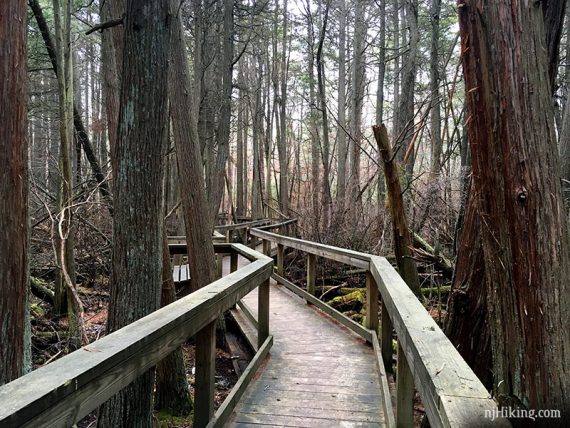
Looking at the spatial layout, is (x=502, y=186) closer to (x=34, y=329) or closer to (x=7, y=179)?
(x=7, y=179)

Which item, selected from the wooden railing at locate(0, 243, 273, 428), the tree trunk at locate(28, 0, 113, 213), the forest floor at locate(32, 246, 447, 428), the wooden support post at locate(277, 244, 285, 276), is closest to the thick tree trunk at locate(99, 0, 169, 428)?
the wooden railing at locate(0, 243, 273, 428)

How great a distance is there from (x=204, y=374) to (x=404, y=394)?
1.22 m

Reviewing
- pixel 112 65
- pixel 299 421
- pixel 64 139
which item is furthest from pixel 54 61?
pixel 299 421

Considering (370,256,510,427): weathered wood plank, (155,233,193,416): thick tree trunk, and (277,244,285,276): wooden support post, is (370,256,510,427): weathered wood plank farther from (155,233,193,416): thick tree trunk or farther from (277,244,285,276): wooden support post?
(277,244,285,276): wooden support post

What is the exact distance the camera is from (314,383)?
4020 millimetres

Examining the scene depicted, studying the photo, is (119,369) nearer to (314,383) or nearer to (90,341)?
(314,383)

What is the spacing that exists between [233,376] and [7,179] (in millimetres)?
3959

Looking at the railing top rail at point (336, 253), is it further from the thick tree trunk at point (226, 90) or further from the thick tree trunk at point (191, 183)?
the thick tree trunk at point (226, 90)

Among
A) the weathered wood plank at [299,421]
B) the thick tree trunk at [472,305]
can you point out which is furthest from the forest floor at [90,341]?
the thick tree trunk at [472,305]

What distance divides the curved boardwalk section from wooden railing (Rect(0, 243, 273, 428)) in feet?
1.06

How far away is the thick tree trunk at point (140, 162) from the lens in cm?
339

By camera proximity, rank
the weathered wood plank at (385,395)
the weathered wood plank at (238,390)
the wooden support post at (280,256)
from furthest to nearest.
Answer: the wooden support post at (280,256)
the weathered wood plank at (385,395)
the weathered wood plank at (238,390)

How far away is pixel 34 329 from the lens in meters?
7.56

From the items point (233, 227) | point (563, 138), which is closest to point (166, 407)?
point (563, 138)
